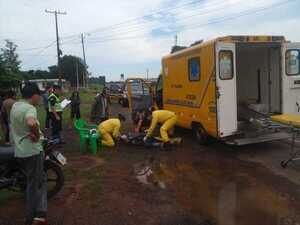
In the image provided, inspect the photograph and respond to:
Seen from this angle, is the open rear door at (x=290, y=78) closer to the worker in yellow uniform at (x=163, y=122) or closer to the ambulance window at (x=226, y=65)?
the ambulance window at (x=226, y=65)

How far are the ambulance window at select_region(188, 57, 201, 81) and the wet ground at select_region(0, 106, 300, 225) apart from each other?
195 centimetres

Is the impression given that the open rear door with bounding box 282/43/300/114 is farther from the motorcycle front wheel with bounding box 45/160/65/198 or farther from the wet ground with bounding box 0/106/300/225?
the motorcycle front wheel with bounding box 45/160/65/198

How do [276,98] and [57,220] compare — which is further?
[276,98]

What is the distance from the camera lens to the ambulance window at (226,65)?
760 centimetres

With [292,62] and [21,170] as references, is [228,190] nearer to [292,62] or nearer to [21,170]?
[21,170]

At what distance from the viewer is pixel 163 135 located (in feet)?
29.4

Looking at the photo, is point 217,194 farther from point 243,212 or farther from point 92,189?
point 92,189

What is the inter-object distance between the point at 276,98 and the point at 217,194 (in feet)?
15.0

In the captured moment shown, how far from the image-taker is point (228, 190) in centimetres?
555

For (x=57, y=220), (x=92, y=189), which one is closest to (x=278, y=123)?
(x=92, y=189)

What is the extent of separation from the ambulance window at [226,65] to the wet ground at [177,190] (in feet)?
6.37

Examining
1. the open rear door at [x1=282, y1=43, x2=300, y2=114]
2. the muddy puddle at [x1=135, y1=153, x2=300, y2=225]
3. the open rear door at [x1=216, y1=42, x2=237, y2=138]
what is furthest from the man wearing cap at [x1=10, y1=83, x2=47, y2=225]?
the open rear door at [x1=282, y1=43, x2=300, y2=114]

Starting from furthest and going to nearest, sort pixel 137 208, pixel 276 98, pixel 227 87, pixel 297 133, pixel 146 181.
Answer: pixel 276 98, pixel 227 87, pixel 297 133, pixel 146 181, pixel 137 208

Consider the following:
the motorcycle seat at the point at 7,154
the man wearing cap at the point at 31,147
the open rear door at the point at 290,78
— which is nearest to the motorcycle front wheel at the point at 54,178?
the motorcycle seat at the point at 7,154
